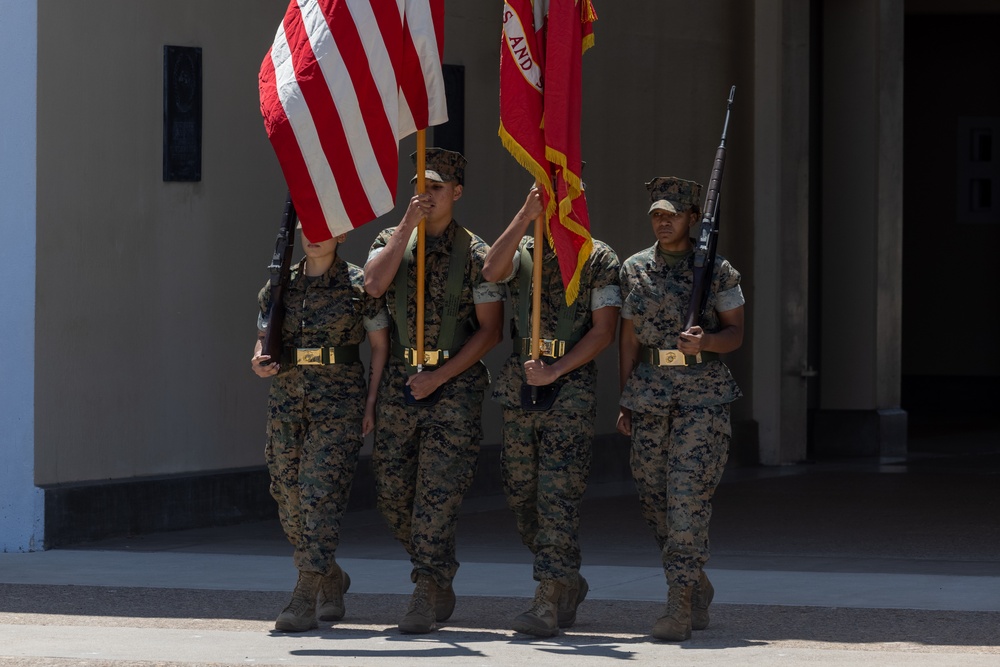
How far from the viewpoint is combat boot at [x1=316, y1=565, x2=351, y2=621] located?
7930mm

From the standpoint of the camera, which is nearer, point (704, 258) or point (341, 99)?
point (704, 258)

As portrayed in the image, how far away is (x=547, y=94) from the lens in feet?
25.7

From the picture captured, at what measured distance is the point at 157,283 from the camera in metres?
11.0

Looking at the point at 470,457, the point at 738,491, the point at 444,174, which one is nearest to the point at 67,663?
the point at 470,457

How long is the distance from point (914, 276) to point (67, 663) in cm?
1813

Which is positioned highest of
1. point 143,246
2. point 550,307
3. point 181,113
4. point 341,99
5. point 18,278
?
point 181,113

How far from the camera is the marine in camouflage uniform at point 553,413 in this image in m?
7.54

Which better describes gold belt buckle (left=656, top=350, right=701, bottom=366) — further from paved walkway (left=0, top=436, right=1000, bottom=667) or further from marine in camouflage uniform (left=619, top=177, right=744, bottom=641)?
paved walkway (left=0, top=436, right=1000, bottom=667)

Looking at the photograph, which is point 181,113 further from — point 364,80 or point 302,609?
point 302,609

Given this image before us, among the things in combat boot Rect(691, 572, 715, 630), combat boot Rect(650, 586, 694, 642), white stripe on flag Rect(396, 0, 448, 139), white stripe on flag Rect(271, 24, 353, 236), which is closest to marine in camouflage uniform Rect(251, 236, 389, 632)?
white stripe on flag Rect(271, 24, 353, 236)

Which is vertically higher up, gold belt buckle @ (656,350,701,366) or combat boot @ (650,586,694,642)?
gold belt buckle @ (656,350,701,366)

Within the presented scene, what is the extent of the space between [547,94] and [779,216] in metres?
8.14

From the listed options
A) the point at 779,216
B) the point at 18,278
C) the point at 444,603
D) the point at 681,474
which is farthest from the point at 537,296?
the point at 779,216

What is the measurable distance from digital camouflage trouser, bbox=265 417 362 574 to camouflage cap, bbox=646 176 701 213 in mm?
1610
